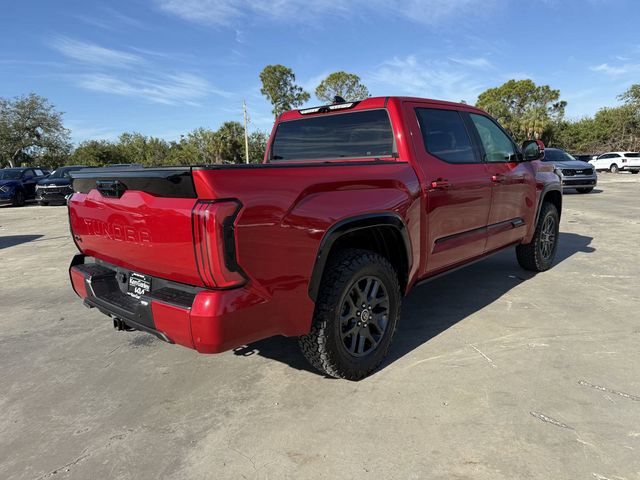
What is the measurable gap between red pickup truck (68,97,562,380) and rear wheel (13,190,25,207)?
1878 centimetres

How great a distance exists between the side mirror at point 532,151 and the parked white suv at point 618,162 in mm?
31214

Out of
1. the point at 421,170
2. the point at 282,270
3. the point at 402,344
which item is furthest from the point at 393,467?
the point at 421,170

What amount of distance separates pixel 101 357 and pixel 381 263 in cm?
231

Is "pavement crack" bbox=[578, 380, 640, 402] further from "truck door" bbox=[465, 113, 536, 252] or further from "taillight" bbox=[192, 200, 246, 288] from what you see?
"taillight" bbox=[192, 200, 246, 288]

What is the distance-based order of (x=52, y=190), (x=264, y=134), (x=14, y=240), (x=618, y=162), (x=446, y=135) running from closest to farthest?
(x=446, y=135), (x=14, y=240), (x=52, y=190), (x=618, y=162), (x=264, y=134)

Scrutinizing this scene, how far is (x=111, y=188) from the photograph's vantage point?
2.54 metres

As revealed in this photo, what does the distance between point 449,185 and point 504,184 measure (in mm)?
1119

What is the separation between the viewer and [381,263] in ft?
9.75

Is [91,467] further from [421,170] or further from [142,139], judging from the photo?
[142,139]

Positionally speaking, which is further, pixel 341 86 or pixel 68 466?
pixel 341 86

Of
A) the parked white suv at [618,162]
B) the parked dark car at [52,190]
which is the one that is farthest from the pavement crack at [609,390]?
the parked white suv at [618,162]

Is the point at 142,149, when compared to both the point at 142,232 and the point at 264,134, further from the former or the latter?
the point at 142,232

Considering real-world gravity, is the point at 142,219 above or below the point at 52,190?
above

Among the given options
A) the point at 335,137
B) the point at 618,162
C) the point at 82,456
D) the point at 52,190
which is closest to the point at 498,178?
the point at 335,137
